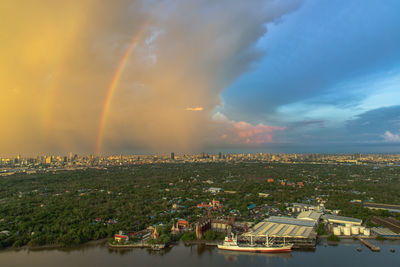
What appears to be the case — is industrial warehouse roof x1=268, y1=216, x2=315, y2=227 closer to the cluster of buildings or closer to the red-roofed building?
the red-roofed building

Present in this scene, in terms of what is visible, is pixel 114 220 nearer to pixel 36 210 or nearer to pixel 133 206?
pixel 133 206

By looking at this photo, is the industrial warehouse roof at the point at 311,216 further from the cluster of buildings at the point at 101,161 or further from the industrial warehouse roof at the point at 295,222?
the cluster of buildings at the point at 101,161

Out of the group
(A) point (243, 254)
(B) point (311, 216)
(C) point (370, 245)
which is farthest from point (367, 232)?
(A) point (243, 254)

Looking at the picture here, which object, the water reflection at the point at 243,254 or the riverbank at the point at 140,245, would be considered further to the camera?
the riverbank at the point at 140,245

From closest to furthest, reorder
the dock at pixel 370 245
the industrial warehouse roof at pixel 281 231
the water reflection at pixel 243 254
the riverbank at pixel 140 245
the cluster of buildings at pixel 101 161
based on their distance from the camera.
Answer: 1. the water reflection at pixel 243 254
2. the dock at pixel 370 245
3. the riverbank at pixel 140 245
4. the industrial warehouse roof at pixel 281 231
5. the cluster of buildings at pixel 101 161

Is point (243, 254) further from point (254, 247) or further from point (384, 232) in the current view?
point (384, 232)

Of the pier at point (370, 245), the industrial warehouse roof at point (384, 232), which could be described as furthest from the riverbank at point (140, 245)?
the industrial warehouse roof at point (384, 232)
